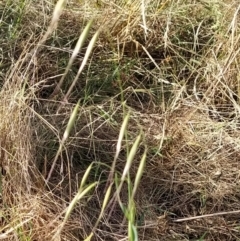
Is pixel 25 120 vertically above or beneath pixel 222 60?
beneath

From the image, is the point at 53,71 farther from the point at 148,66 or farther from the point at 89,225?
the point at 89,225

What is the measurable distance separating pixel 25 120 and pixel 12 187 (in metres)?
0.19

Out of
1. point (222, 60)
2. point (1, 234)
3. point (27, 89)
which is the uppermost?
point (222, 60)

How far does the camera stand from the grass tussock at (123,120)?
145 centimetres

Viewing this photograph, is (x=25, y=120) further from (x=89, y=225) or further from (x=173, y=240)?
(x=173, y=240)

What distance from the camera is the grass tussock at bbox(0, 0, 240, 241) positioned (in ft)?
4.76

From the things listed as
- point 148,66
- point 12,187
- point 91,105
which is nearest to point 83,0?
point 148,66

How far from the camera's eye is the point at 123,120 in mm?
1354

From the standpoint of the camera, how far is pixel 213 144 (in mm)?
1669

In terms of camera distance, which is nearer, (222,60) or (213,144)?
(213,144)

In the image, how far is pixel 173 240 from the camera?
147 centimetres

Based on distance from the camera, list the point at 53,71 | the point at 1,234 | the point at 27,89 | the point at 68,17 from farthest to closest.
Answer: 1. the point at 68,17
2. the point at 53,71
3. the point at 27,89
4. the point at 1,234

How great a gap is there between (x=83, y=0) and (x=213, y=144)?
66cm

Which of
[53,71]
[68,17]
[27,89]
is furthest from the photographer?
[68,17]
